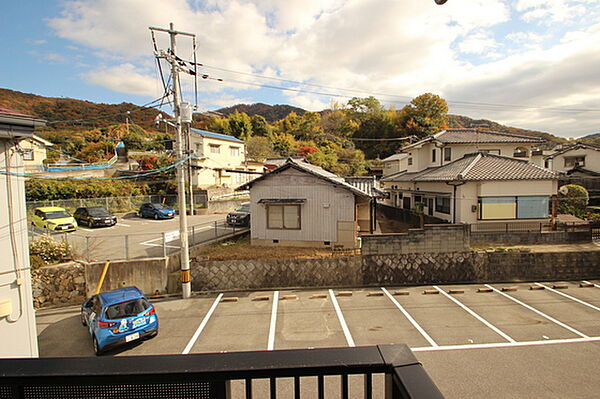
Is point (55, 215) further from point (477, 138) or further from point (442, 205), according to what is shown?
point (477, 138)

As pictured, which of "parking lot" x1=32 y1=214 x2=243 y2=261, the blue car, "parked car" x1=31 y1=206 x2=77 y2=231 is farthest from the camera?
"parked car" x1=31 y1=206 x2=77 y2=231

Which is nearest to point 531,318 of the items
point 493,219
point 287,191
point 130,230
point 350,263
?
point 350,263

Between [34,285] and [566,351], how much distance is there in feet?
59.1

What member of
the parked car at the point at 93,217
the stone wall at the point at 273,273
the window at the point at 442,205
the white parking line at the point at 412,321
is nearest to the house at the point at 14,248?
the stone wall at the point at 273,273

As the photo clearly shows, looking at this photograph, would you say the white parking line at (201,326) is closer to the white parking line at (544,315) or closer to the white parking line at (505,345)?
the white parking line at (505,345)

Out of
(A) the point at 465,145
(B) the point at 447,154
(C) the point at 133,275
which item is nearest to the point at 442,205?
(B) the point at 447,154

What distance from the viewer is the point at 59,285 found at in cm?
1111

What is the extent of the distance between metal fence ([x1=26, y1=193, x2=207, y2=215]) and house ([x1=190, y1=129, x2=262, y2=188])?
3805mm

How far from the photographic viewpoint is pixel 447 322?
8938 millimetres

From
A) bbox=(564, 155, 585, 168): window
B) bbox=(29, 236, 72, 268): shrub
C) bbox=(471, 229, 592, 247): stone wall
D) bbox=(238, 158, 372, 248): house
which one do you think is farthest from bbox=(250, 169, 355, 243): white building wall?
bbox=(564, 155, 585, 168): window

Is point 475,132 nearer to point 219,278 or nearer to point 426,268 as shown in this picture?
point 426,268

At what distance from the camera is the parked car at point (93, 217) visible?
1934 cm

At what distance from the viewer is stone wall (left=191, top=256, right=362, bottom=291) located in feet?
38.9

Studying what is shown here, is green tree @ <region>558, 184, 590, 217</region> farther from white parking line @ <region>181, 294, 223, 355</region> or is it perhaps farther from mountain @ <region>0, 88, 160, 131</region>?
mountain @ <region>0, 88, 160, 131</region>
